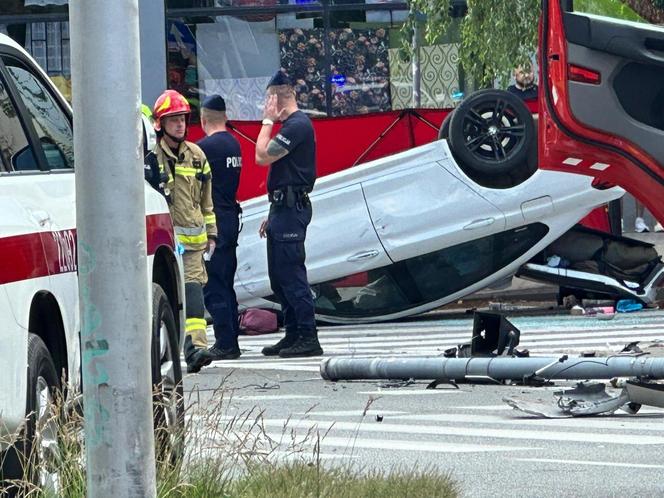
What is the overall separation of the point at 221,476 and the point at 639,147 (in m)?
2.72

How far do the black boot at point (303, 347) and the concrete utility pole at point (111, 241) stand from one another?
25.3 ft

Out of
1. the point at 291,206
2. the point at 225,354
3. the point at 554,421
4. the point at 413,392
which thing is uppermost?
the point at 291,206

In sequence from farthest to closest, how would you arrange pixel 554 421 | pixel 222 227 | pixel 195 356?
1. pixel 222 227
2. pixel 195 356
3. pixel 554 421

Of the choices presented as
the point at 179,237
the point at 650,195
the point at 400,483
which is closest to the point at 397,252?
the point at 179,237

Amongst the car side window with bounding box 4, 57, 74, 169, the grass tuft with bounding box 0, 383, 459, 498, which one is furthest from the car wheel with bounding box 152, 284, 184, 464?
the car side window with bounding box 4, 57, 74, 169

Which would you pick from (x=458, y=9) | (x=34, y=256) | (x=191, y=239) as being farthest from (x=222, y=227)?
(x=458, y=9)

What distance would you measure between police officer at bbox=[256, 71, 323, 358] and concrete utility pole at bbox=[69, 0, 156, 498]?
763cm

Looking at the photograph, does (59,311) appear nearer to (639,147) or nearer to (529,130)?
(639,147)

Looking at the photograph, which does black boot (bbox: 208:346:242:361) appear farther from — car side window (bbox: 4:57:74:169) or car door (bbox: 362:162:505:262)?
car side window (bbox: 4:57:74:169)

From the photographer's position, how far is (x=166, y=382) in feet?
24.4

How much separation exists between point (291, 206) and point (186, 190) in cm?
96

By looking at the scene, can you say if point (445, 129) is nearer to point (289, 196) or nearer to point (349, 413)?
point (289, 196)

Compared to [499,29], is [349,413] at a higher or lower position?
lower

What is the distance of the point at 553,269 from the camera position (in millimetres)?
15344
